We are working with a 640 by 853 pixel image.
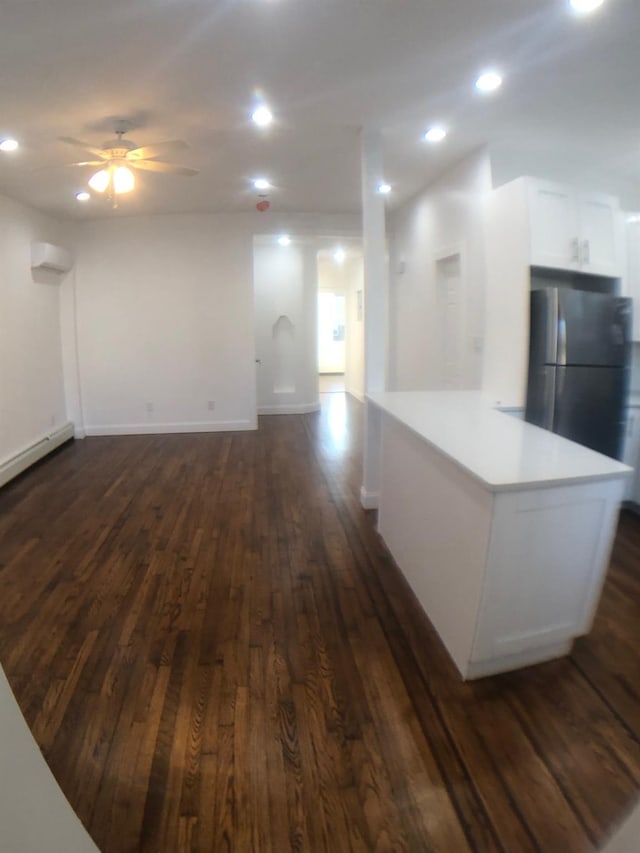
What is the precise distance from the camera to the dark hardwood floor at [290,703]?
1.31 meters

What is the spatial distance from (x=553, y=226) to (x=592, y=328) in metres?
0.72

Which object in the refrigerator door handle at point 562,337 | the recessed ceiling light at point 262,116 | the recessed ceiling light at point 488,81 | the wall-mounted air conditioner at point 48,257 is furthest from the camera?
the wall-mounted air conditioner at point 48,257

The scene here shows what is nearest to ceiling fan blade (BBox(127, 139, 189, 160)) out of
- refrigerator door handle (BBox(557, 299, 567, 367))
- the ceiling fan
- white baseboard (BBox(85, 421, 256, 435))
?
the ceiling fan

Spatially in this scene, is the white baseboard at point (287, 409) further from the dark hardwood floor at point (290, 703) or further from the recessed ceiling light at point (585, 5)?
the recessed ceiling light at point (585, 5)

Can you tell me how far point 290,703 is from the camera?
171 centimetres

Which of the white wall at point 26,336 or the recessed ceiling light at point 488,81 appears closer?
the recessed ceiling light at point 488,81

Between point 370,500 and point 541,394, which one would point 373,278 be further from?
point 370,500

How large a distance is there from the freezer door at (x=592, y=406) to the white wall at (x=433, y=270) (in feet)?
2.43

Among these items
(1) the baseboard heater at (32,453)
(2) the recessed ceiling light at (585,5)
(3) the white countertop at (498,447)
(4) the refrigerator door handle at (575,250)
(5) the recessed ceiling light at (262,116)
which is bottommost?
(1) the baseboard heater at (32,453)

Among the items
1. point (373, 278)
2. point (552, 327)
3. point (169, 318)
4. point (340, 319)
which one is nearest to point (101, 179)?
point (373, 278)

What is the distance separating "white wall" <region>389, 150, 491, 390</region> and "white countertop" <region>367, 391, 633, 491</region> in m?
1.21

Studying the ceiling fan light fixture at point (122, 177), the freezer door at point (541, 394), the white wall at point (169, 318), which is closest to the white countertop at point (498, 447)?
the freezer door at point (541, 394)

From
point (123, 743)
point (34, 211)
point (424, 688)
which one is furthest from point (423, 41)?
point (34, 211)

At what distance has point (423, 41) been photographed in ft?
6.50
